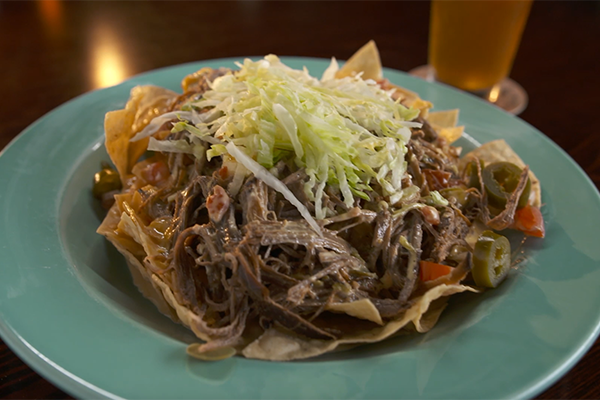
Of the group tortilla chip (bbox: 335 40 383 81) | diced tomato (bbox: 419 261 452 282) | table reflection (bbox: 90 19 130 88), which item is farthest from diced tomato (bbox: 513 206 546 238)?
table reflection (bbox: 90 19 130 88)

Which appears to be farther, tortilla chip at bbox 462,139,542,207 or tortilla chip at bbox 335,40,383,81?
tortilla chip at bbox 335,40,383,81

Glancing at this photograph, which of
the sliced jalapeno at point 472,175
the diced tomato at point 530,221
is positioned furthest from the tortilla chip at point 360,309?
the sliced jalapeno at point 472,175

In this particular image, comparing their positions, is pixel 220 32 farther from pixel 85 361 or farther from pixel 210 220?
pixel 85 361

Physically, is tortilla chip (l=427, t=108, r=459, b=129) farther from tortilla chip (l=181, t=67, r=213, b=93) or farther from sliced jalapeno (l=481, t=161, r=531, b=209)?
tortilla chip (l=181, t=67, r=213, b=93)

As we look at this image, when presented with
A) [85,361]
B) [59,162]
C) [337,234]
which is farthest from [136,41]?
[85,361]

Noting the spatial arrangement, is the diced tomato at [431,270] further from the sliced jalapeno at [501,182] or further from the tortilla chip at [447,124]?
the tortilla chip at [447,124]

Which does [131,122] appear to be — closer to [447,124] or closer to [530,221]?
[447,124]

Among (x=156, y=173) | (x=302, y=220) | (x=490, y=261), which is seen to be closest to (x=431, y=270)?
(x=490, y=261)

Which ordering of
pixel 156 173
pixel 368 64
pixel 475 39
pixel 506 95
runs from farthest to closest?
pixel 506 95, pixel 475 39, pixel 368 64, pixel 156 173
